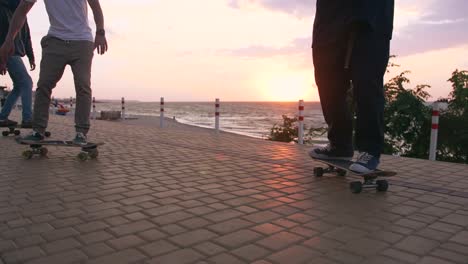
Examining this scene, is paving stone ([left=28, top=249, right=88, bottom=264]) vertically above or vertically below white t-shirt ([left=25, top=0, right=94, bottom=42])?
below

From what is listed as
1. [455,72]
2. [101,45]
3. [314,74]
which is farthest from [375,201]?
[455,72]

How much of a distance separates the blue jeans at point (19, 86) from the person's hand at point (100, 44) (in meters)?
2.56

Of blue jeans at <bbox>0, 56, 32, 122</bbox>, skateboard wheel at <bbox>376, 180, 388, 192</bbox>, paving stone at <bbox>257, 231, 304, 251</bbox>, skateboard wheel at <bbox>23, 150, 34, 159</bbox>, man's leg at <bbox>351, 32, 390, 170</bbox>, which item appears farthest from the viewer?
blue jeans at <bbox>0, 56, 32, 122</bbox>

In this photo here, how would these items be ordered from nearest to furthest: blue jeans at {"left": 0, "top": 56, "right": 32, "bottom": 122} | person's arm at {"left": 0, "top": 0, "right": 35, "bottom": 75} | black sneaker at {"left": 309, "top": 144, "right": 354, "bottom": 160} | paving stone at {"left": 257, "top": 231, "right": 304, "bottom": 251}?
paving stone at {"left": 257, "top": 231, "right": 304, "bottom": 251}
black sneaker at {"left": 309, "top": 144, "right": 354, "bottom": 160}
person's arm at {"left": 0, "top": 0, "right": 35, "bottom": 75}
blue jeans at {"left": 0, "top": 56, "right": 32, "bottom": 122}

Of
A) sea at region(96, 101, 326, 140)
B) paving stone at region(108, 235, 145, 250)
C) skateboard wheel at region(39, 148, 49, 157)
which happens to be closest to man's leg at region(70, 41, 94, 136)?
skateboard wheel at region(39, 148, 49, 157)

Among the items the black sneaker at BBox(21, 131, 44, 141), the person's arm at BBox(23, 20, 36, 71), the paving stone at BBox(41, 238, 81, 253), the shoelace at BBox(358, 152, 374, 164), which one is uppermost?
the person's arm at BBox(23, 20, 36, 71)

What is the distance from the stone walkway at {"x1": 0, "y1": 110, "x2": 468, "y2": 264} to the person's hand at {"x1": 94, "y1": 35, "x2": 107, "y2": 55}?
1446 millimetres

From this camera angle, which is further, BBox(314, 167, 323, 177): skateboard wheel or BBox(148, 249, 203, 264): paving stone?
BBox(314, 167, 323, 177): skateboard wheel

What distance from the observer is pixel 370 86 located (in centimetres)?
323

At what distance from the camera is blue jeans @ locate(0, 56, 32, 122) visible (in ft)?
21.1

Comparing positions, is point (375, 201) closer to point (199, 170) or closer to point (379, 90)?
point (379, 90)

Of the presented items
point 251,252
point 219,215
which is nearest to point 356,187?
point 219,215

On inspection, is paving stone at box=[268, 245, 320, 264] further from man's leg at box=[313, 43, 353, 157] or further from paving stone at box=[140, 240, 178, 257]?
man's leg at box=[313, 43, 353, 157]

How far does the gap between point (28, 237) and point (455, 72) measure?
10.7 meters
